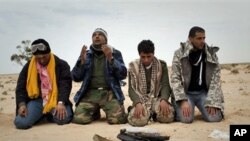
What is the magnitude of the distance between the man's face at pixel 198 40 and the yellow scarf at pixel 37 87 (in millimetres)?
2554

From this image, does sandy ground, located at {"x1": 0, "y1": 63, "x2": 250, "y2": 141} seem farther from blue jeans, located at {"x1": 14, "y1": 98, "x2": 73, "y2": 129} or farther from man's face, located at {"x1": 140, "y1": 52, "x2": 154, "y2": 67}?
man's face, located at {"x1": 140, "y1": 52, "x2": 154, "y2": 67}

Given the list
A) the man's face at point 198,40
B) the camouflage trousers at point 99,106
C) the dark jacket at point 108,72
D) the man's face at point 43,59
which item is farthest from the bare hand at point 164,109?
the man's face at point 43,59

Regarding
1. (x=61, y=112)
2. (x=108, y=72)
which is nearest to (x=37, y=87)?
(x=61, y=112)

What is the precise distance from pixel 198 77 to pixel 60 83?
2.49m

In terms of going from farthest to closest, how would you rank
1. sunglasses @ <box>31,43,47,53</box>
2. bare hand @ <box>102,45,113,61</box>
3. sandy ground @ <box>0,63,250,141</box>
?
sunglasses @ <box>31,43,47,53</box>, bare hand @ <box>102,45,113,61</box>, sandy ground @ <box>0,63,250,141</box>

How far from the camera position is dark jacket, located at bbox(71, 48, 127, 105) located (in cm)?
716

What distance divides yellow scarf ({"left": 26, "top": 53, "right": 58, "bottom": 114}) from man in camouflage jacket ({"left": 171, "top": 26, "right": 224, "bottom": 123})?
6.98 feet

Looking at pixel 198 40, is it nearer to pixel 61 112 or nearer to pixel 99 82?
pixel 99 82

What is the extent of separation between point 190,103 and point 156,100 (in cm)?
60

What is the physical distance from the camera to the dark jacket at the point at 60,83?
7.16m

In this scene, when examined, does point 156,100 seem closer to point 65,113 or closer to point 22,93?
point 65,113

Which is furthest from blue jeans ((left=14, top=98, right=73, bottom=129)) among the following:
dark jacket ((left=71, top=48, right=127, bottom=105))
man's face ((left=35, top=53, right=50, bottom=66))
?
man's face ((left=35, top=53, right=50, bottom=66))

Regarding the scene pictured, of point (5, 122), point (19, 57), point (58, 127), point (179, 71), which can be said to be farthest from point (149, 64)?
point (19, 57)

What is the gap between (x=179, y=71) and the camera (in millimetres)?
7273
